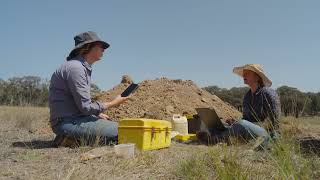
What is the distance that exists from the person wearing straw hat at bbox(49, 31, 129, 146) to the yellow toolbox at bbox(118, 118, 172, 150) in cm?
30

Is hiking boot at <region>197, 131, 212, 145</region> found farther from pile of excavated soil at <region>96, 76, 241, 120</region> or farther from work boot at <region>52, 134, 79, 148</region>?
pile of excavated soil at <region>96, 76, 241, 120</region>

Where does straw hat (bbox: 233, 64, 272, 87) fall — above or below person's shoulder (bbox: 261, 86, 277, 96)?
above

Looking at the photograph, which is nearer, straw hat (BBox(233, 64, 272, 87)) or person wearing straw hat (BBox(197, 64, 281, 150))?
person wearing straw hat (BBox(197, 64, 281, 150))

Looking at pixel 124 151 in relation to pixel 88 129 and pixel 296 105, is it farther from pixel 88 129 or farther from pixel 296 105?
pixel 296 105

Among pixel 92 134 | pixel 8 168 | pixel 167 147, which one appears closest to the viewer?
pixel 8 168

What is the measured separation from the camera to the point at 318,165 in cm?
363

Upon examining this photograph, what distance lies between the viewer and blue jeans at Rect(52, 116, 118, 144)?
18.0 feet

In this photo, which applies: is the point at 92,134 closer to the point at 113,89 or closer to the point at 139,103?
the point at 139,103

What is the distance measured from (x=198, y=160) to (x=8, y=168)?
1.67 m

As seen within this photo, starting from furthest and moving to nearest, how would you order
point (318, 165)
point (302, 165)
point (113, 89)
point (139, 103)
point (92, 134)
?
point (113, 89)
point (139, 103)
point (92, 134)
point (318, 165)
point (302, 165)

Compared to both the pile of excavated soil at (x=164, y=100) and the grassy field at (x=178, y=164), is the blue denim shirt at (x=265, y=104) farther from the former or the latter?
the pile of excavated soil at (x=164, y=100)

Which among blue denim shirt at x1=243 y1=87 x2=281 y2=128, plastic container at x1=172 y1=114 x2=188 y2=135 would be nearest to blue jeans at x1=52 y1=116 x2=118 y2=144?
blue denim shirt at x1=243 y1=87 x2=281 y2=128

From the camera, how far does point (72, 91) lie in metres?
5.47

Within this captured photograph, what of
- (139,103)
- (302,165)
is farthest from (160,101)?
(302,165)
